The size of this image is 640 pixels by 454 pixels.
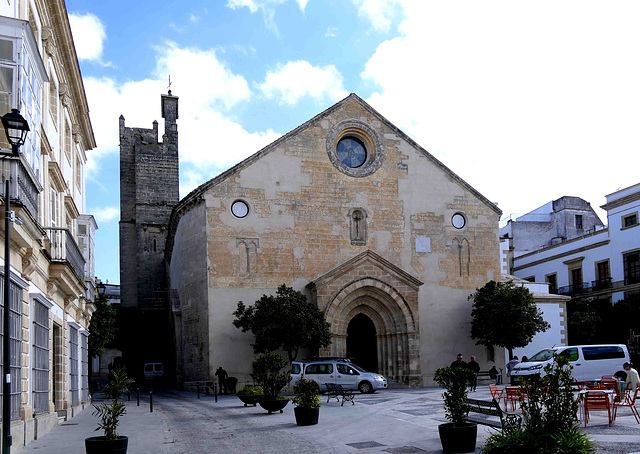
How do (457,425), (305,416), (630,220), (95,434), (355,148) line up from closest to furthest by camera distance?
(457,425), (95,434), (305,416), (355,148), (630,220)

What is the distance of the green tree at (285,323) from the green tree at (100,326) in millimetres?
6410

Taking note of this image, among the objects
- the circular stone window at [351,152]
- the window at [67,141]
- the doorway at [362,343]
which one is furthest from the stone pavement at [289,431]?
the circular stone window at [351,152]

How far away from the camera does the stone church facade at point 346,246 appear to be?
29359 mm

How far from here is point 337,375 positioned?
25484mm

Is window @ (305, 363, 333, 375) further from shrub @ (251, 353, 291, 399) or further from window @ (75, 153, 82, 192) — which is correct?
window @ (75, 153, 82, 192)

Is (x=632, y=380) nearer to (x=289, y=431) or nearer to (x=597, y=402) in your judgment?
(x=597, y=402)

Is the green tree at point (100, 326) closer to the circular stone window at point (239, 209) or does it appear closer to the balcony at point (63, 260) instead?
the circular stone window at point (239, 209)

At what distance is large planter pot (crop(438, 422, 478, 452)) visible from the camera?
424 inches

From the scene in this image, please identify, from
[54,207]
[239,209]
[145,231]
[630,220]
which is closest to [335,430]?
[54,207]

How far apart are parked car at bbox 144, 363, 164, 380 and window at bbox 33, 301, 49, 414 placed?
97.8 ft

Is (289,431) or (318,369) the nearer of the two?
(289,431)

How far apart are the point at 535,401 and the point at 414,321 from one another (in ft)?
72.1

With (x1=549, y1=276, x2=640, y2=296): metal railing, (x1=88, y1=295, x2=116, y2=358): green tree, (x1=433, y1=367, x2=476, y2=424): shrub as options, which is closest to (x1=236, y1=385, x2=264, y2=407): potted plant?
(x1=433, y1=367, x2=476, y2=424): shrub

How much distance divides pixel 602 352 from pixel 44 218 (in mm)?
21287
